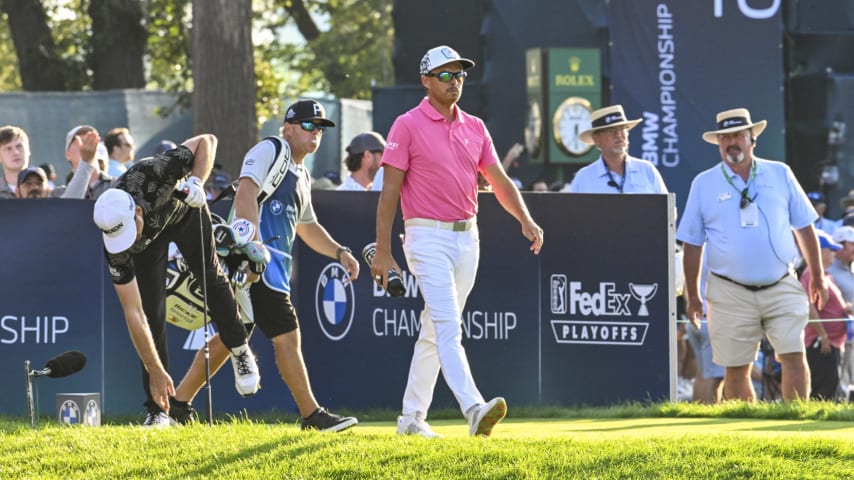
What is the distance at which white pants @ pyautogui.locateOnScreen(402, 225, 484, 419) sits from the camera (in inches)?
360

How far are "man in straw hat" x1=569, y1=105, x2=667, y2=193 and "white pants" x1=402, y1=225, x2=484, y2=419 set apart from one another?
11.4 ft

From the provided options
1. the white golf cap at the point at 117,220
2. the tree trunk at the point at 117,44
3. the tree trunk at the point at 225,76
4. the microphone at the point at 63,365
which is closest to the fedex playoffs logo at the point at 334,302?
the microphone at the point at 63,365

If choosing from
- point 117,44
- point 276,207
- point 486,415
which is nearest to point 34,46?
point 117,44

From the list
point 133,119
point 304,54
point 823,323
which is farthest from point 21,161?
point 304,54

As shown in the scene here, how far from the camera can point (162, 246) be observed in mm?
10102

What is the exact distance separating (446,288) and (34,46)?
64.7ft

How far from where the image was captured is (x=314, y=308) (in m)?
12.4

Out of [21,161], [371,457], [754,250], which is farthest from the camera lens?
[21,161]

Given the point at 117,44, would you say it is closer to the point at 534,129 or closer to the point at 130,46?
the point at 130,46

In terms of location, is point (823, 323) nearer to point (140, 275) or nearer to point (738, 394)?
point (738, 394)

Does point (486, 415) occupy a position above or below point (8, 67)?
below

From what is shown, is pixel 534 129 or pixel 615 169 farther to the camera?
pixel 534 129

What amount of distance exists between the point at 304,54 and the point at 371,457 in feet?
104

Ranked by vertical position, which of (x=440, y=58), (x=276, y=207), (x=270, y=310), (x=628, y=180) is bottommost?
(x=270, y=310)
